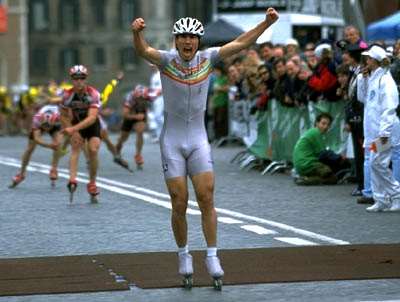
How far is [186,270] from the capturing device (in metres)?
11.6

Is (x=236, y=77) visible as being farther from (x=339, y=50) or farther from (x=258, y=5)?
(x=258, y=5)

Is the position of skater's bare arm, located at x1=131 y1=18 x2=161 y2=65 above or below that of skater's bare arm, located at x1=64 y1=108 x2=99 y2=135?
above

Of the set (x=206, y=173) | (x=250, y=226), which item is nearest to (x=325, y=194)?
(x=250, y=226)

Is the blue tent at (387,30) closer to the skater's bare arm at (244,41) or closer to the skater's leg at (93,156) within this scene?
the skater's leg at (93,156)

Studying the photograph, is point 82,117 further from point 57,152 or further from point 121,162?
point 121,162

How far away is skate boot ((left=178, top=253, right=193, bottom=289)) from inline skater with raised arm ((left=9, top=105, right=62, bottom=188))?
454 inches

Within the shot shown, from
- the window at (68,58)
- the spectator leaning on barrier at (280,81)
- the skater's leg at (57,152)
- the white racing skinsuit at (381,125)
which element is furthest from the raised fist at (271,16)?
the window at (68,58)

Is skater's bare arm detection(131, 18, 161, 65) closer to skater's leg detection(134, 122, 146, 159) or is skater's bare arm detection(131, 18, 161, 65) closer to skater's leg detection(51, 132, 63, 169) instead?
skater's leg detection(51, 132, 63, 169)

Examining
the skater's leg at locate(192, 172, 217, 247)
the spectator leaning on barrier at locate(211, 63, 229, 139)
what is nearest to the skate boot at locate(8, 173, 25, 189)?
the skater's leg at locate(192, 172, 217, 247)

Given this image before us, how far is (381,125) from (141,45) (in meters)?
6.37

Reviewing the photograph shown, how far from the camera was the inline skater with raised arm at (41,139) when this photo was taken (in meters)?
23.1

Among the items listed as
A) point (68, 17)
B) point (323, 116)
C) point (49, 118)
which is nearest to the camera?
point (323, 116)

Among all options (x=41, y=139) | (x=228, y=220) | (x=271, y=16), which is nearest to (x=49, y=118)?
(x=41, y=139)

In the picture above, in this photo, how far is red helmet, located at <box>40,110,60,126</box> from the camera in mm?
24219
